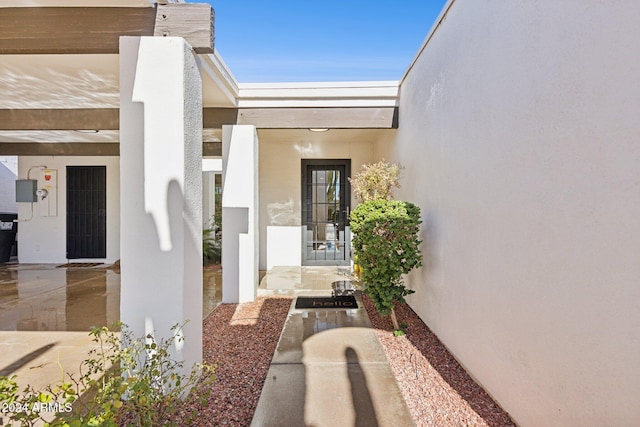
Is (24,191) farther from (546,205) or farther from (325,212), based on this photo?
(546,205)

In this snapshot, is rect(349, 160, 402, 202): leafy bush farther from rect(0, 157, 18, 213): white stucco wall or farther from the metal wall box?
rect(0, 157, 18, 213): white stucco wall

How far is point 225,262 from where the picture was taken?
586cm

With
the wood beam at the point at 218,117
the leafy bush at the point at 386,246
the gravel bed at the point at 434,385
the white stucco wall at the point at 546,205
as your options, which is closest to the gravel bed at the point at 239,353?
the gravel bed at the point at 434,385

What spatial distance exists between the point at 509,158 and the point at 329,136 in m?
5.81

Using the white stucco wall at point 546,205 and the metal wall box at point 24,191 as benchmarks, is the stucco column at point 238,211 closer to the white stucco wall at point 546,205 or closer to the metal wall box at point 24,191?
the white stucco wall at point 546,205

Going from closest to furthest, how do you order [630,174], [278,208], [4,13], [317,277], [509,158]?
[630,174], [509,158], [4,13], [317,277], [278,208]

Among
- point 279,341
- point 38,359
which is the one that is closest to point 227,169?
point 279,341

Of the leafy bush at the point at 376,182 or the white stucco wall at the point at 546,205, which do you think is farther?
the leafy bush at the point at 376,182

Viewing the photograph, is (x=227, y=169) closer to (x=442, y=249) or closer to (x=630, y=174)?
(x=442, y=249)

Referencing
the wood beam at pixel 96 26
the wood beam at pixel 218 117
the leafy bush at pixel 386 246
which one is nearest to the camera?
the wood beam at pixel 96 26

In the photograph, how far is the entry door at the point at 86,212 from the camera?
10078mm

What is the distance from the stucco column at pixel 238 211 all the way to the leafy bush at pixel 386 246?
222 cm

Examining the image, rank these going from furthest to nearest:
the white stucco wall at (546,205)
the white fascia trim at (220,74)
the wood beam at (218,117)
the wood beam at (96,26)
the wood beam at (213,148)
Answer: the wood beam at (213,148)
the wood beam at (218,117)
the white fascia trim at (220,74)
the wood beam at (96,26)
the white stucco wall at (546,205)

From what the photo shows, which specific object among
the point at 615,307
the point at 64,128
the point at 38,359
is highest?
the point at 64,128
